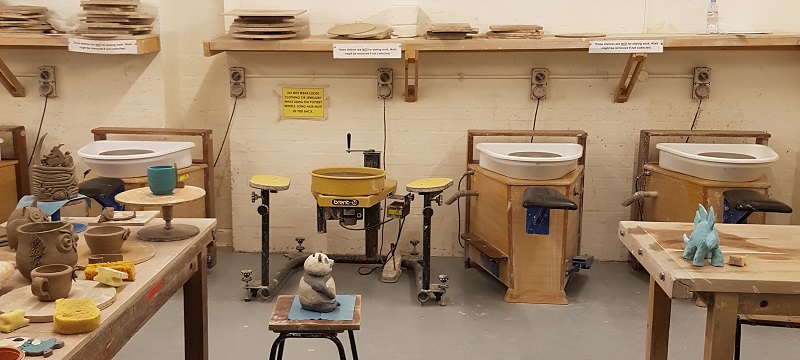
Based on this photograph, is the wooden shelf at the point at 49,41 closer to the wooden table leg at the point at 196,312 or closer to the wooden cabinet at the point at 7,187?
the wooden cabinet at the point at 7,187

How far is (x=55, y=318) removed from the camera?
1.88m

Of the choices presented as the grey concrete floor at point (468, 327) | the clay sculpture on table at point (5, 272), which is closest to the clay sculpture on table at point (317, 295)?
the clay sculpture on table at point (5, 272)

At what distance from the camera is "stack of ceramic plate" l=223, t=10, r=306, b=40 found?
4.75 metres

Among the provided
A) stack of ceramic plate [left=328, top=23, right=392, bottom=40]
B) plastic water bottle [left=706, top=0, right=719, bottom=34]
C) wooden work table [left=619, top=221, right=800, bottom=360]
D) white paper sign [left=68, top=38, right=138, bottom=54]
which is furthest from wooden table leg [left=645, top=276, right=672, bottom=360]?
white paper sign [left=68, top=38, right=138, bottom=54]

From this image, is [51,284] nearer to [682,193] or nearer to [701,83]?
[682,193]

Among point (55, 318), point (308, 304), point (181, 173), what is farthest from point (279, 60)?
point (55, 318)

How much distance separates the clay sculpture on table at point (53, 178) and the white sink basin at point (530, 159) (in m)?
2.50

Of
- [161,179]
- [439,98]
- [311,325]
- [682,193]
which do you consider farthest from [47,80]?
[682,193]

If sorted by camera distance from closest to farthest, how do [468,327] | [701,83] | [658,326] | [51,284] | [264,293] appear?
[51,284] → [658,326] → [468,327] → [264,293] → [701,83]

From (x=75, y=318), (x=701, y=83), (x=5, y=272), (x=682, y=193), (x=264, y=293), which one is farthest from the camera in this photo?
(x=701, y=83)

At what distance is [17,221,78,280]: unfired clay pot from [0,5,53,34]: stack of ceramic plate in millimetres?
3085

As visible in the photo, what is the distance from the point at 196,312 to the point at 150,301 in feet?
2.29

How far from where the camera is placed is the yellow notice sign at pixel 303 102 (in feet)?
17.3

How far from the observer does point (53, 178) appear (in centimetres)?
259
